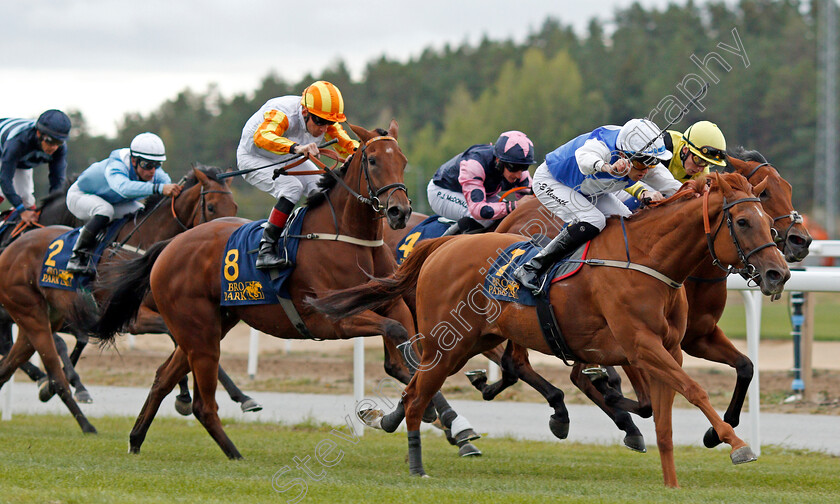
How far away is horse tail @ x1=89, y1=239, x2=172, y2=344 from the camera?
7516mm

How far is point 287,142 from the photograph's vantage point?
658cm

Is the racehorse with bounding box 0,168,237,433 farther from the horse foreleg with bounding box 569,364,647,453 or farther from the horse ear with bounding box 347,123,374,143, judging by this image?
the horse foreleg with bounding box 569,364,647,453

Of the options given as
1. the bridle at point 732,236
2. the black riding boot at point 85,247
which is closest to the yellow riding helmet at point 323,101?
the bridle at point 732,236

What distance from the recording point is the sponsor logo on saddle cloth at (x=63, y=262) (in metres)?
8.48

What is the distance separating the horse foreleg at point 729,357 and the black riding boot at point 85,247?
16.3 feet

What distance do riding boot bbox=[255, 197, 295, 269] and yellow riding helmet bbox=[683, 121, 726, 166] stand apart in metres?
2.65

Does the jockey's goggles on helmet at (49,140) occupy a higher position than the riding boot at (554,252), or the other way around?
the jockey's goggles on helmet at (49,140)

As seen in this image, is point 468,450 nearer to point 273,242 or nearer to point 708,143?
point 273,242

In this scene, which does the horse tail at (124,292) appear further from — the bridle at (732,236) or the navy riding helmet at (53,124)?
the bridle at (732,236)

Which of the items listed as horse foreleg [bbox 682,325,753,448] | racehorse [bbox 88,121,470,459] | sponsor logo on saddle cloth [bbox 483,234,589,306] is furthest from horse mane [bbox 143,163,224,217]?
horse foreleg [bbox 682,325,753,448]

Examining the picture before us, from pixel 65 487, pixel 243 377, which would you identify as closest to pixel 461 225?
pixel 65 487

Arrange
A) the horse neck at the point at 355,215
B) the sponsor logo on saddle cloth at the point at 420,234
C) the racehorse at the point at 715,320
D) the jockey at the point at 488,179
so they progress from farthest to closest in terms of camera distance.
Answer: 1. the sponsor logo on saddle cloth at the point at 420,234
2. the jockey at the point at 488,179
3. the horse neck at the point at 355,215
4. the racehorse at the point at 715,320

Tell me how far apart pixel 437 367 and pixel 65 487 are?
2.06 m

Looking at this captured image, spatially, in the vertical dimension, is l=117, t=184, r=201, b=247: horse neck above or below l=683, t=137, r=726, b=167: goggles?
below
